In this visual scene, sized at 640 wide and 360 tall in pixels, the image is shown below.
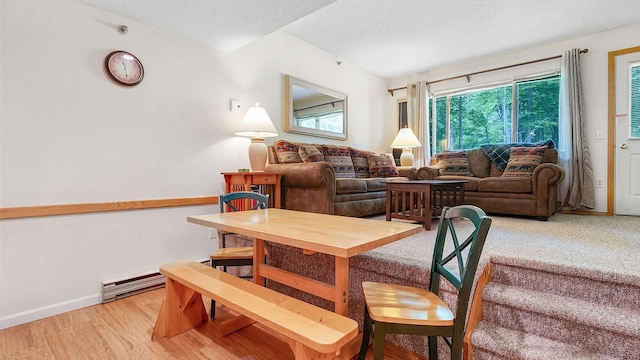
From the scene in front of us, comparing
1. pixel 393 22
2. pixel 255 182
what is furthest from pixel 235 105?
pixel 393 22

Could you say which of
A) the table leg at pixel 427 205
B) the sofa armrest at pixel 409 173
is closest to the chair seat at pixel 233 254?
the table leg at pixel 427 205

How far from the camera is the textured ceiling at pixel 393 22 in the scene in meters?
2.22

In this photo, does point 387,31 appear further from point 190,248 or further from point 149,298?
point 149,298

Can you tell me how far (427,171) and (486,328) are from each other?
9.71 feet

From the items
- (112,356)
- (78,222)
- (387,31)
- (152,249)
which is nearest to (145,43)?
(78,222)

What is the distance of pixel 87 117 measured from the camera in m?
2.14

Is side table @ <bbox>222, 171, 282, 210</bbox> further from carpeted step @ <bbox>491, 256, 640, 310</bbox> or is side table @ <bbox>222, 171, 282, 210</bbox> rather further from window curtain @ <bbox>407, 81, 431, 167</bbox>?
window curtain @ <bbox>407, 81, 431, 167</bbox>

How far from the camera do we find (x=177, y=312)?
167 centimetres

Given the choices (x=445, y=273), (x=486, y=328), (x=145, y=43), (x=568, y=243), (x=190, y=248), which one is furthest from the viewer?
(x=190, y=248)

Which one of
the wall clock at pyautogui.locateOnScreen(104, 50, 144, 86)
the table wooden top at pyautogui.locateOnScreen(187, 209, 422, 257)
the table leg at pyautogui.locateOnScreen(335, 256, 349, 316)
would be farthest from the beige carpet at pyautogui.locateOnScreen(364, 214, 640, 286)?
the wall clock at pyautogui.locateOnScreen(104, 50, 144, 86)

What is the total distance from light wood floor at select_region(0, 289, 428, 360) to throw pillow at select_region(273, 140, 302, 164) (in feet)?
5.48

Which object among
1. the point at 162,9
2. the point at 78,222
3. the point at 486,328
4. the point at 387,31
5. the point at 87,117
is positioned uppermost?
the point at 387,31

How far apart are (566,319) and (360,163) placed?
2949 millimetres

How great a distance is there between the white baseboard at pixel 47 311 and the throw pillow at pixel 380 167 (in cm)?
314
